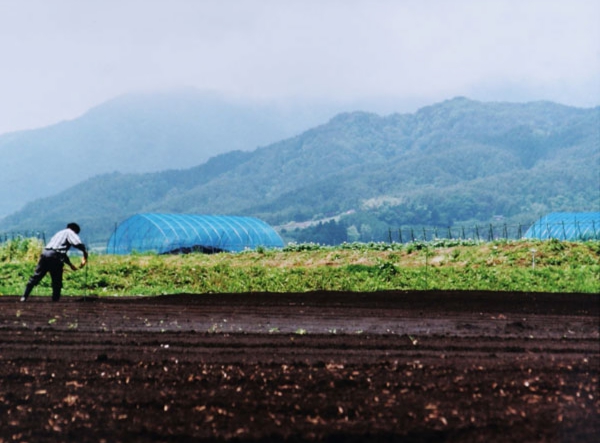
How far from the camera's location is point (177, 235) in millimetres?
50188

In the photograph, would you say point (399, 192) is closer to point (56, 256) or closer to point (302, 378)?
point (56, 256)

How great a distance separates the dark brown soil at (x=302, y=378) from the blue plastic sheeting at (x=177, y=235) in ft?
118

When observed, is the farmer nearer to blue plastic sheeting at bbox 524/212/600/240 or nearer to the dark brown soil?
the dark brown soil

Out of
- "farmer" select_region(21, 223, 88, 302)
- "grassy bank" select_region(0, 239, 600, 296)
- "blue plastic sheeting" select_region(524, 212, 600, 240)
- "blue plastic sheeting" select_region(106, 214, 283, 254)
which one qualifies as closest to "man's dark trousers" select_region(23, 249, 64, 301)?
"farmer" select_region(21, 223, 88, 302)

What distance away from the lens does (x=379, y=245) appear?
3750 centimetres

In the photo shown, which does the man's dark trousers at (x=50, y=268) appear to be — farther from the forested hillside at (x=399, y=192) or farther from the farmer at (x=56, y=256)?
the forested hillside at (x=399, y=192)

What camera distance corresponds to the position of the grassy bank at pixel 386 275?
21.9m

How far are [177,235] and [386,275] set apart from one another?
28075mm

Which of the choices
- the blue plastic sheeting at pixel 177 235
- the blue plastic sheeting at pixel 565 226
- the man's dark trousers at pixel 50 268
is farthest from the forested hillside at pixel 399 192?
the man's dark trousers at pixel 50 268

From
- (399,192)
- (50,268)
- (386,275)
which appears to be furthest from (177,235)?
(399,192)

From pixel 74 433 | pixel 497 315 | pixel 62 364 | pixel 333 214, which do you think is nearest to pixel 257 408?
pixel 74 433

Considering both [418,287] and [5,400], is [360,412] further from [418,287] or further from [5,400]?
[418,287]

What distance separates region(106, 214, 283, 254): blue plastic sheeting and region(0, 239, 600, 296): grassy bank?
2120 cm

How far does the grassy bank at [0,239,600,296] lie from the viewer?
21.9 meters
